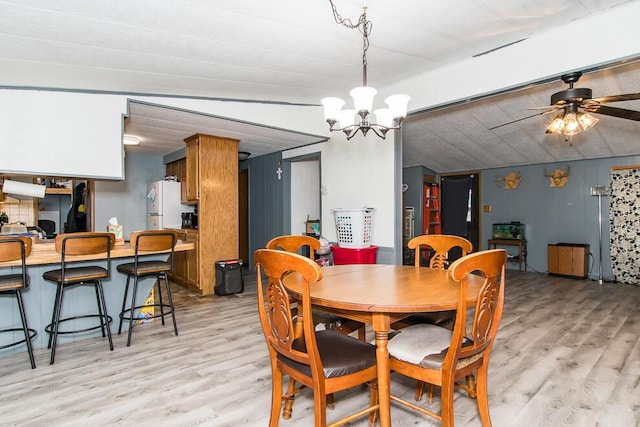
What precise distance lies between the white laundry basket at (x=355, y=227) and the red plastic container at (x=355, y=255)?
0.05 m

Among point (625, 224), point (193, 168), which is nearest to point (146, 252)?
point (193, 168)

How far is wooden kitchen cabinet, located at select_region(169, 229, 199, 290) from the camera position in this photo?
521cm

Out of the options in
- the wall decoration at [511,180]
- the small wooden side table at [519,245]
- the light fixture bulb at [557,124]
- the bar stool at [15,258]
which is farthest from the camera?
the wall decoration at [511,180]

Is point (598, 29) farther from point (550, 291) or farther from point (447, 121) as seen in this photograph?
point (550, 291)

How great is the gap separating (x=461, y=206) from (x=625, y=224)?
2.92 metres

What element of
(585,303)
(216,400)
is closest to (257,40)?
(216,400)

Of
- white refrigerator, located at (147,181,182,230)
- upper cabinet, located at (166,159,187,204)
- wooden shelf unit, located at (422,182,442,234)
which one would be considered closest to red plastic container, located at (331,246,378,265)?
upper cabinet, located at (166,159,187,204)

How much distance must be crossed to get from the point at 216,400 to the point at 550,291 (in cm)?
514

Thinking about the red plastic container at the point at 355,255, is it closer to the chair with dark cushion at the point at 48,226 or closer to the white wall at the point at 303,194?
the white wall at the point at 303,194

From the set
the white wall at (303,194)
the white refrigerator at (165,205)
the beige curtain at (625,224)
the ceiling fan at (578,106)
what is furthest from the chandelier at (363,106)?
the beige curtain at (625,224)

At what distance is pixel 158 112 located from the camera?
12.9 ft

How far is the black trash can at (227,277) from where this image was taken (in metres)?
4.96

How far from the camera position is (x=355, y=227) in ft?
14.3

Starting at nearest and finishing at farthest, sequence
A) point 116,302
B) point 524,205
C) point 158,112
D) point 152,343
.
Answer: point 152,343 < point 116,302 < point 158,112 < point 524,205
